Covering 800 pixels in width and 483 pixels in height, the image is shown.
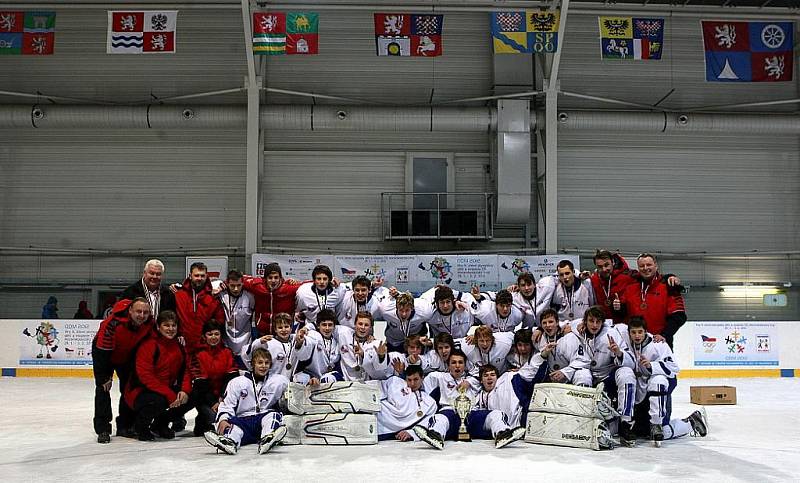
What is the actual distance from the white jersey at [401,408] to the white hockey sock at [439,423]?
11.4 inches

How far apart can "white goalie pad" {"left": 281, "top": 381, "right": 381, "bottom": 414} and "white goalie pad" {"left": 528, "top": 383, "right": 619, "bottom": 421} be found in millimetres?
1711

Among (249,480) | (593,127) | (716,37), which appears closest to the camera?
(249,480)

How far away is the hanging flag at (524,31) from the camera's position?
18109 millimetres

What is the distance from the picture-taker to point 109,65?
73.6ft

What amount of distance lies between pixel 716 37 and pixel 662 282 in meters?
12.6

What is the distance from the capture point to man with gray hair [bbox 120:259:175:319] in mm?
8273

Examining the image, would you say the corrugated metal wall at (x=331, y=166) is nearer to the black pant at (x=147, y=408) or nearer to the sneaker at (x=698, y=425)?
the sneaker at (x=698, y=425)

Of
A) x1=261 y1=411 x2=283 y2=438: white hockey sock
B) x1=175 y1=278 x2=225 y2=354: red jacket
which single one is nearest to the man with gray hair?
x1=175 y1=278 x2=225 y2=354: red jacket

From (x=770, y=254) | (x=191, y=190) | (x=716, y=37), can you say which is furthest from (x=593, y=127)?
(x=191, y=190)

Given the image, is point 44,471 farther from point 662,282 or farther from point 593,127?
point 593,127

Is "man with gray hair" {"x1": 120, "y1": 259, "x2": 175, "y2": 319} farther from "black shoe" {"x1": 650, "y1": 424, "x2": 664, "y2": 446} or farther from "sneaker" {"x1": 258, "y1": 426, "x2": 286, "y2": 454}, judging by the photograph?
"black shoe" {"x1": 650, "y1": 424, "x2": 664, "y2": 446}

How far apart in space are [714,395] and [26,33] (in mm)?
17510

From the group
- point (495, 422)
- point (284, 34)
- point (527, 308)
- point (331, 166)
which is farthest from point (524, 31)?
point (495, 422)

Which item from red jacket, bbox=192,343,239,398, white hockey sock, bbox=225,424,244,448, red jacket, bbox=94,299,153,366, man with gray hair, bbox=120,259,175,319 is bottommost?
white hockey sock, bbox=225,424,244,448
